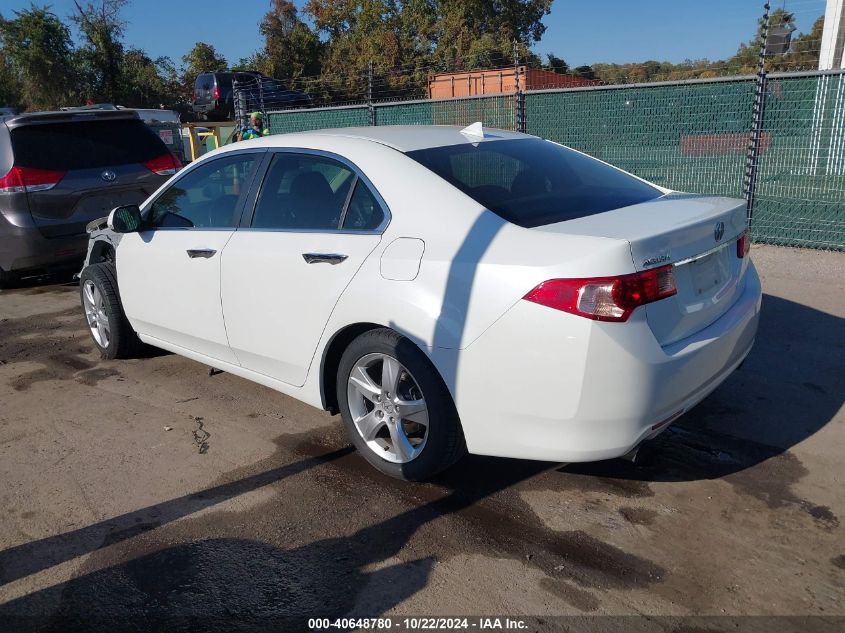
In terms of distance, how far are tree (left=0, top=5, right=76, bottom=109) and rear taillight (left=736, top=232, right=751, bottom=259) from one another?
4327cm

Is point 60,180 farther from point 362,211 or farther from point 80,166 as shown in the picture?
point 362,211

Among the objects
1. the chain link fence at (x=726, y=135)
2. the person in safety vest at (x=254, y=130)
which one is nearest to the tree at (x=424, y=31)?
the person in safety vest at (x=254, y=130)

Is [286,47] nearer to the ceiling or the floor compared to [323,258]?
nearer to the ceiling

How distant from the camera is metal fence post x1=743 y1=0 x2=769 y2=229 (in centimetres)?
806

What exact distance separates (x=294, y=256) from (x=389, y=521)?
1439 mm

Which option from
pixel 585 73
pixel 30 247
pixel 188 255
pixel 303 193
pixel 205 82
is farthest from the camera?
pixel 205 82

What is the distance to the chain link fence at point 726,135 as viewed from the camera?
7898 mm

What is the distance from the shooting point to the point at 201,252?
174 inches

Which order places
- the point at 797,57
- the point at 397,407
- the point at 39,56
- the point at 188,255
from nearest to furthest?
the point at 397,407 → the point at 188,255 → the point at 797,57 → the point at 39,56

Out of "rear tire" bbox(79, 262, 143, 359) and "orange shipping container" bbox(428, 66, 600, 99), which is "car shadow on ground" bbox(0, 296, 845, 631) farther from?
"orange shipping container" bbox(428, 66, 600, 99)

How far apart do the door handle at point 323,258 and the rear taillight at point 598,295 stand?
1.12m

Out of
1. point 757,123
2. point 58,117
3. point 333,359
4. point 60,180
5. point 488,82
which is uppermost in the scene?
point 488,82

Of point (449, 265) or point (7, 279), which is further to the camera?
point (7, 279)

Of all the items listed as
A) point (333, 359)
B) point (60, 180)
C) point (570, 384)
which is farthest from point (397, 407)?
point (60, 180)
